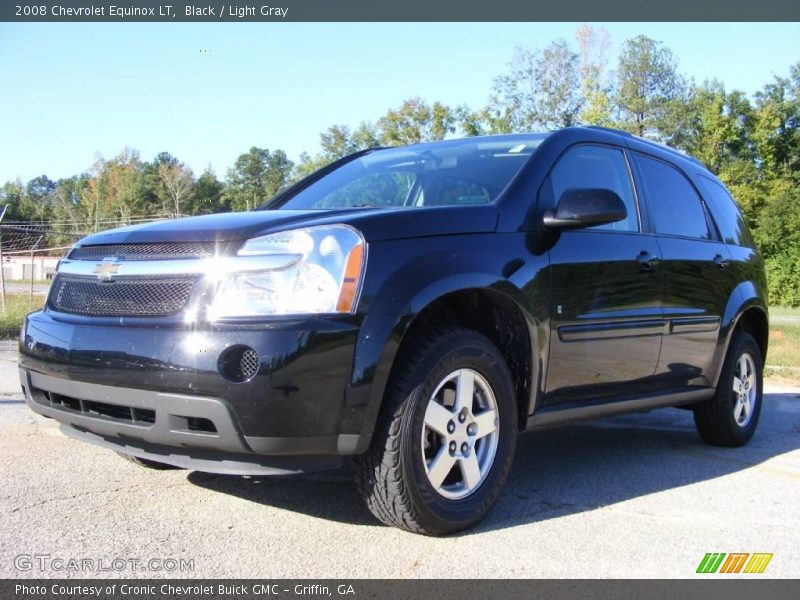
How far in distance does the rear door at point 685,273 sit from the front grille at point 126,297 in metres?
2.73

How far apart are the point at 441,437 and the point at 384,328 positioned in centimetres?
57

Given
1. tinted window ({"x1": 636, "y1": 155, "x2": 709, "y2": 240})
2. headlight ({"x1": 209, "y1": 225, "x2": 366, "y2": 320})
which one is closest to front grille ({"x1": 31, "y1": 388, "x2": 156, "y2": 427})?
headlight ({"x1": 209, "y1": 225, "x2": 366, "y2": 320})

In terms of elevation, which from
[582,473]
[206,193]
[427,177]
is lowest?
[582,473]

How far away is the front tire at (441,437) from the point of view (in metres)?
2.95

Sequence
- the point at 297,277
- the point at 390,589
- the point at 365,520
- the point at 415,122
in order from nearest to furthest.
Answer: the point at 390,589
the point at 297,277
the point at 365,520
the point at 415,122

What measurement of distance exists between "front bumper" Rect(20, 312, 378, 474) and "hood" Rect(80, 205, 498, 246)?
39cm

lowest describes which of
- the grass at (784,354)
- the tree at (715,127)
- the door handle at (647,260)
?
the grass at (784,354)

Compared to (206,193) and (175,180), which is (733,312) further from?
(206,193)

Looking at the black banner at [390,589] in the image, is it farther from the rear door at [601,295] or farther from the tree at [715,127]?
the tree at [715,127]

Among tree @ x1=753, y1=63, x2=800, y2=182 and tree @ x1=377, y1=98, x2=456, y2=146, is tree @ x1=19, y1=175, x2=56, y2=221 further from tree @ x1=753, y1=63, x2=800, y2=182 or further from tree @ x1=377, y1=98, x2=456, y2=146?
tree @ x1=753, y1=63, x2=800, y2=182

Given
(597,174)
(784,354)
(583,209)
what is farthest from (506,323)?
(784,354)

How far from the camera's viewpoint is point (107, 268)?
3.20 metres

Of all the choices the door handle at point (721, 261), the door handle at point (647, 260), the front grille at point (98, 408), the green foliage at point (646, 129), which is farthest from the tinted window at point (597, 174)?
the green foliage at point (646, 129)

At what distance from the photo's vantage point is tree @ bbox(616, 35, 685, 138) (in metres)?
48.2
